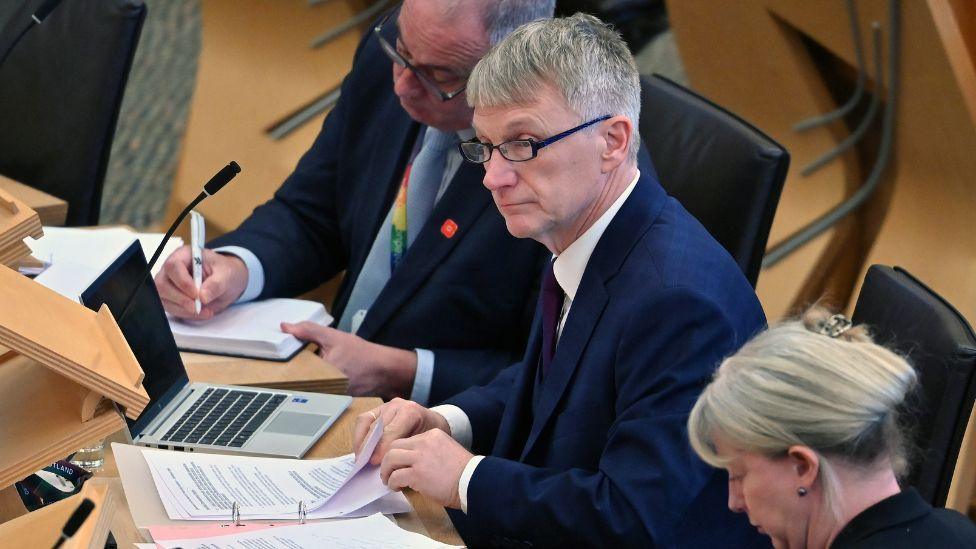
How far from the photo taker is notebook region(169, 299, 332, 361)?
229 cm

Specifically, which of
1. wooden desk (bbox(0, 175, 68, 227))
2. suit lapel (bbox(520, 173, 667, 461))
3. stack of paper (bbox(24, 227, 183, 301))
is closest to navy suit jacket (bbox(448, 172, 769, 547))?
suit lapel (bbox(520, 173, 667, 461))

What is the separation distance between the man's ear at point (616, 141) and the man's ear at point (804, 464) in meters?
0.56

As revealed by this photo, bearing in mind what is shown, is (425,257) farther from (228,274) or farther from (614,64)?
(614,64)

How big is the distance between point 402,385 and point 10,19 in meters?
1.69

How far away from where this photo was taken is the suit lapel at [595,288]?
1.78m

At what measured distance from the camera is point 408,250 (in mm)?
2518

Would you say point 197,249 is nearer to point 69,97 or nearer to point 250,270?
point 250,270

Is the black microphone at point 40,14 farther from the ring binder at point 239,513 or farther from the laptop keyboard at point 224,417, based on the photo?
the ring binder at point 239,513

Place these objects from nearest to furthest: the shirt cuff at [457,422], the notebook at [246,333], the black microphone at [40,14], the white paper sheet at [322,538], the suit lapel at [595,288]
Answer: the white paper sheet at [322,538], the suit lapel at [595,288], the shirt cuff at [457,422], the notebook at [246,333], the black microphone at [40,14]

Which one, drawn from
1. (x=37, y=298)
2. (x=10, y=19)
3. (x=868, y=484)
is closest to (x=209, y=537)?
(x=37, y=298)

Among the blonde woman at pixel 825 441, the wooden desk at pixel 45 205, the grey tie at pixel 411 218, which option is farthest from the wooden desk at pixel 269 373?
the blonde woman at pixel 825 441

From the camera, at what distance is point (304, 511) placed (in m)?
1.68

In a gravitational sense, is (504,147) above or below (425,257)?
above

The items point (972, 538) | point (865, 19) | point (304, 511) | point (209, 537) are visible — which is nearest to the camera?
point (972, 538)
